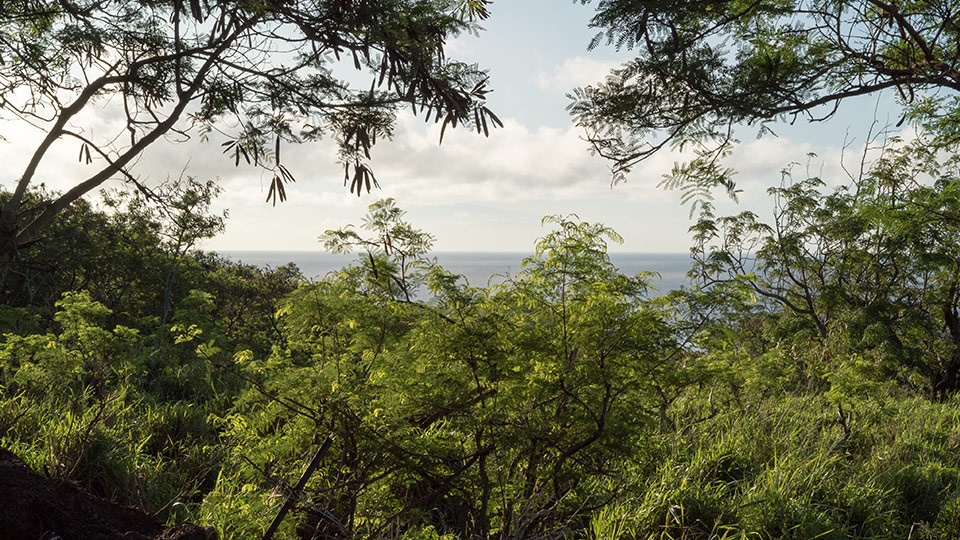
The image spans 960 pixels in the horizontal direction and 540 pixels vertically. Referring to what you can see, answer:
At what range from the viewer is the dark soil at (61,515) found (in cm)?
293

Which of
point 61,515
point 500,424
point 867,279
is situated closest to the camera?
point 61,515

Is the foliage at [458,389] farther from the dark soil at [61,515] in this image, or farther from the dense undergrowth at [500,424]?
the dark soil at [61,515]

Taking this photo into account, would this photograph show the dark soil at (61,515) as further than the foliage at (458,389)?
No

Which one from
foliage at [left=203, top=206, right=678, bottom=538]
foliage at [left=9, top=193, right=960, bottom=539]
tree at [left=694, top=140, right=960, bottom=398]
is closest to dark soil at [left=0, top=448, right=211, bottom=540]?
foliage at [left=9, top=193, right=960, bottom=539]

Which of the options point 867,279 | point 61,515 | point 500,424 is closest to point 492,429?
point 500,424

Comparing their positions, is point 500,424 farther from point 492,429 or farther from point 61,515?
point 61,515

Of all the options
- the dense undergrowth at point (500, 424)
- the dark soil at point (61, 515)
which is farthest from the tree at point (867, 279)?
the dark soil at point (61, 515)

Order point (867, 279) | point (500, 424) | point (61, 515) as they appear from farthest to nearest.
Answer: point (867, 279)
point (500, 424)
point (61, 515)

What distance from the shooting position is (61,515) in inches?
121

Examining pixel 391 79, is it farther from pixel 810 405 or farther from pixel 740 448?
pixel 810 405

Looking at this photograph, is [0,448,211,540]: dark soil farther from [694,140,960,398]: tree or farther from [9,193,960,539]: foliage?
[694,140,960,398]: tree

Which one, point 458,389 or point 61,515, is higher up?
point 458,389

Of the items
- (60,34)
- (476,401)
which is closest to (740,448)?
(476,401)

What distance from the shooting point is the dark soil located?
293 centimetres
